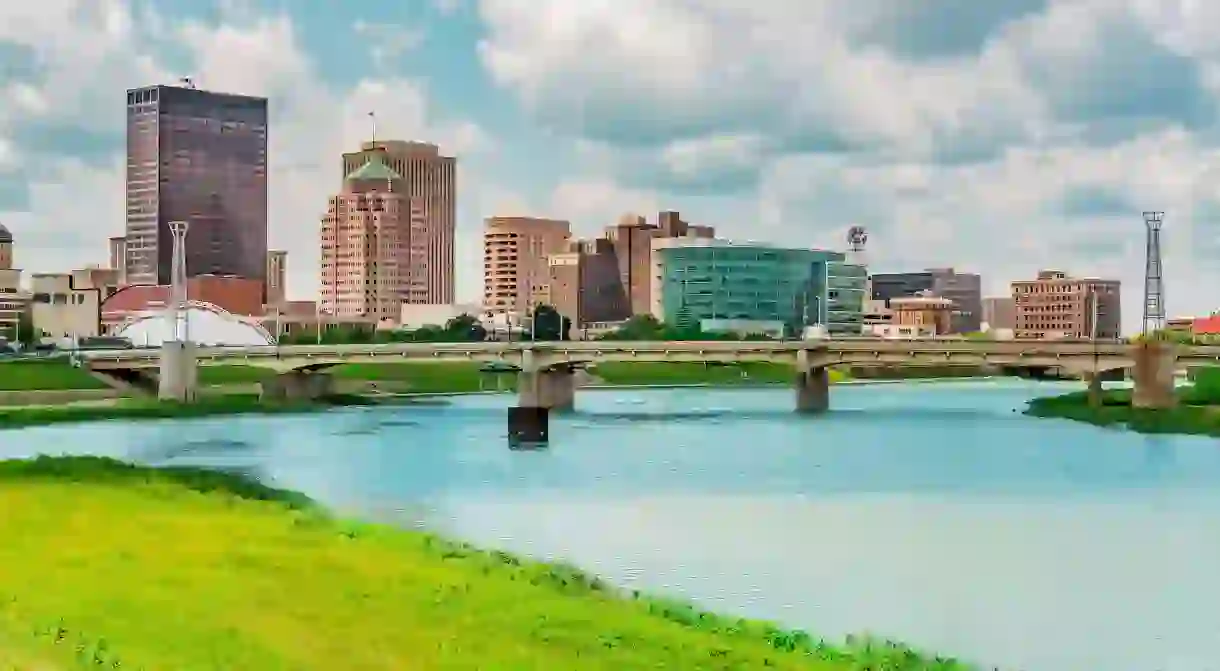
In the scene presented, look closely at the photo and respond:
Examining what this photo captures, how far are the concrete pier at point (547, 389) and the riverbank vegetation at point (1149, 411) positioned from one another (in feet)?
105

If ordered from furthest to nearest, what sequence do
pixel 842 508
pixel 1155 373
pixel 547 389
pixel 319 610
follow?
1. pixel 547 389
2. pixel 1155 373
3. pixel 842 508
4. pixel 319 610

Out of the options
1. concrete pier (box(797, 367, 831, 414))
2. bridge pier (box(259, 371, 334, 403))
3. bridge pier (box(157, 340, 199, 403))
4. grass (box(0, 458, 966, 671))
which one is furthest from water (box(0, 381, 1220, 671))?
bridge pier (box(259, 371, 334, 403))

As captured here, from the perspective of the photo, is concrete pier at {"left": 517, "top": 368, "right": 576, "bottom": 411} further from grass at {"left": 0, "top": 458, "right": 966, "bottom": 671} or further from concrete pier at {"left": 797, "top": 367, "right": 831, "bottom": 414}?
grass at {"left": 0, "top": 458, "right": 966, "bottom": 671}

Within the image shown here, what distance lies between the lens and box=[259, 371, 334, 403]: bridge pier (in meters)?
131

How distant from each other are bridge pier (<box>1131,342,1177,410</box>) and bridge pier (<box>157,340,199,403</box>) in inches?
2428

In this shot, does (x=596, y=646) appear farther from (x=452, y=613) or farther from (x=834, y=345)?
(x=834, y=345)

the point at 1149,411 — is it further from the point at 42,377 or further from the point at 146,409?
the point at 42,377

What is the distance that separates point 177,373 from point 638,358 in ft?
105

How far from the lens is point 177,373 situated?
123 meters

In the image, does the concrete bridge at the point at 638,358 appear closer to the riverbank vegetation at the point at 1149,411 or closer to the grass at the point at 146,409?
the riverbank vegetation at the point at 1149,411

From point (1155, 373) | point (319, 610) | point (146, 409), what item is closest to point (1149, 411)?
point (1155, 373)

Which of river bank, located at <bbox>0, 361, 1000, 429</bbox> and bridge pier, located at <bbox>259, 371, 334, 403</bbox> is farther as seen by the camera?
bridge pier, located at <bbox>259, 371, 334, 403</bbox>

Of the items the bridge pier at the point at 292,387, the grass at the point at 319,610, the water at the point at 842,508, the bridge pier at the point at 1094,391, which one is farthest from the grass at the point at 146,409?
the grass at the point at 319,610

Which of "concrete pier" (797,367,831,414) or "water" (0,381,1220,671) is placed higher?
"concrete pier" (797,367,831,414)
